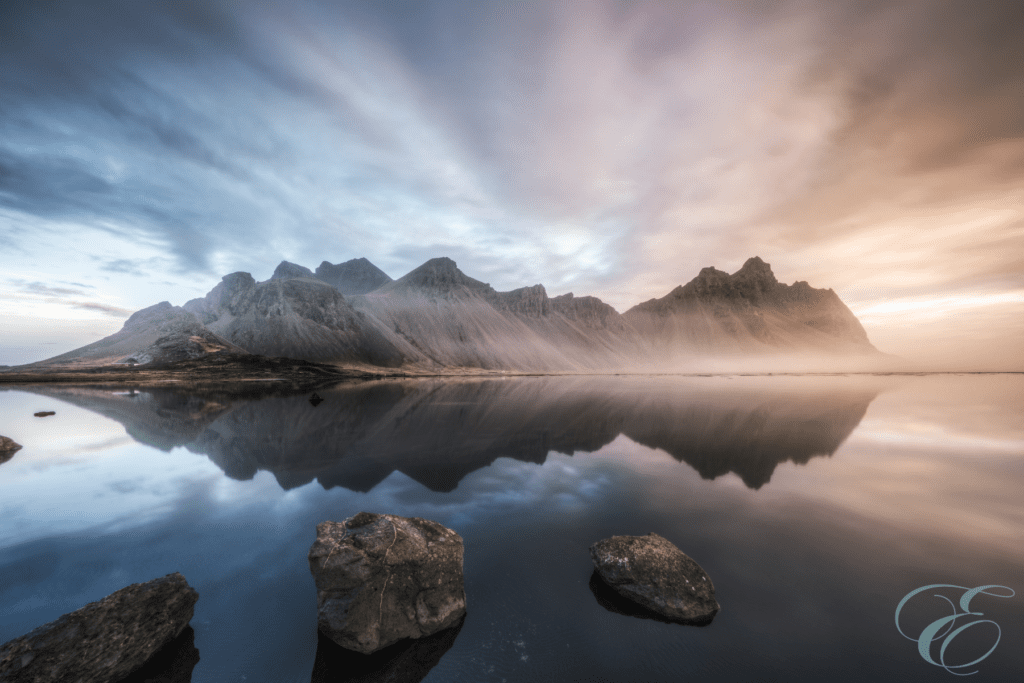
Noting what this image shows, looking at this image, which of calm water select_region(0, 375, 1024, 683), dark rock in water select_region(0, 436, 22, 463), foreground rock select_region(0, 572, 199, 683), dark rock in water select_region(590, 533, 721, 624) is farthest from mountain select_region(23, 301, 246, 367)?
dark rock in water select_region(590, 533, 721, 624)

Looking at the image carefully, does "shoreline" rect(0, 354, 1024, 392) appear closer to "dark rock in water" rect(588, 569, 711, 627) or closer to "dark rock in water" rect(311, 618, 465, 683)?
"dark rock in water" rect(311, 618, 465, 683)

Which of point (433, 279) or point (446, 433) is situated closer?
point (446, 433)

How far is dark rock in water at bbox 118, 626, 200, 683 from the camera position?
6.02 metres

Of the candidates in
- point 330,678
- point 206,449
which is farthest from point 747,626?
point 206,449

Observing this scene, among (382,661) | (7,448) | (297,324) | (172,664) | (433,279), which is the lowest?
(382,661)

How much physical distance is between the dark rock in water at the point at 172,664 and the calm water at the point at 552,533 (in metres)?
0.08

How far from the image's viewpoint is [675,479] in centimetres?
1719

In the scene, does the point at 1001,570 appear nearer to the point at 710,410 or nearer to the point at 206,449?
the point at 710,410

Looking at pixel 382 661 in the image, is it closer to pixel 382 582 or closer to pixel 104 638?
pixel 382 582

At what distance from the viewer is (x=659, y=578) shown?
27.0 feet

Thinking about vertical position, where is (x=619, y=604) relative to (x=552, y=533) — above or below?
above

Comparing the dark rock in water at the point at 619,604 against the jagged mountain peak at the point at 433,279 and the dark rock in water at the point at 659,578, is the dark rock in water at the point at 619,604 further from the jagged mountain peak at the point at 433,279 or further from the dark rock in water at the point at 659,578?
the jagged mountain peak at the point at 433,279

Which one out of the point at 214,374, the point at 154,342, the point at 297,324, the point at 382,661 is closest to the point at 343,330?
the point at 297,324

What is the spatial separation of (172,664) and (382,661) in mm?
3743
